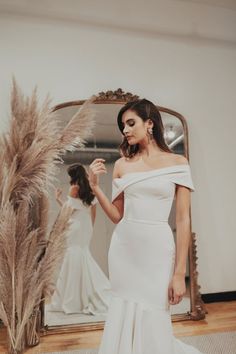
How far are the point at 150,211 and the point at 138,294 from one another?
0.36 meters

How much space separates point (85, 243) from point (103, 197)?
Answer: 901 millimetres

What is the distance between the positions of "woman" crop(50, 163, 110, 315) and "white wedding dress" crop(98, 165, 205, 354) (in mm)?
838

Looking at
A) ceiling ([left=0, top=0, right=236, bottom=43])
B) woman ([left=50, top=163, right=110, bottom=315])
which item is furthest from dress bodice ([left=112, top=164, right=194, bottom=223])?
ceiling ([left=0, top=0, right=236, bottom=43])

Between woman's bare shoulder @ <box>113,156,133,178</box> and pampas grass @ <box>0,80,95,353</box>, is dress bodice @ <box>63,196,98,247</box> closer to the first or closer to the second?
pampas grass @ <box>0,80,95,353</box>

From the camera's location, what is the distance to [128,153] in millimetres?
1485

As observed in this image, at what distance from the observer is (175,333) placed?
1981mm

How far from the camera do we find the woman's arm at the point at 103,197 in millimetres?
1356

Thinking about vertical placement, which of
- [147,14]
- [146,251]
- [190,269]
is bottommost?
[190,269]

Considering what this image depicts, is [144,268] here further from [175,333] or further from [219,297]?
[219,297]

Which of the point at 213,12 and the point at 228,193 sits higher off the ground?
the point at 213,12

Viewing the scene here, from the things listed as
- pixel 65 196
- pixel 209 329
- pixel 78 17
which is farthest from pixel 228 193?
pixel 78 17

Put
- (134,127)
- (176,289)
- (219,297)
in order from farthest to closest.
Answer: (219,297) < (134,127) < (176,289)

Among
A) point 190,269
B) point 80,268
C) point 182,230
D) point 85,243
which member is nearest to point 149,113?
point 182,230

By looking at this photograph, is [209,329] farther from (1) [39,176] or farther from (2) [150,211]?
(1) [39,176]
